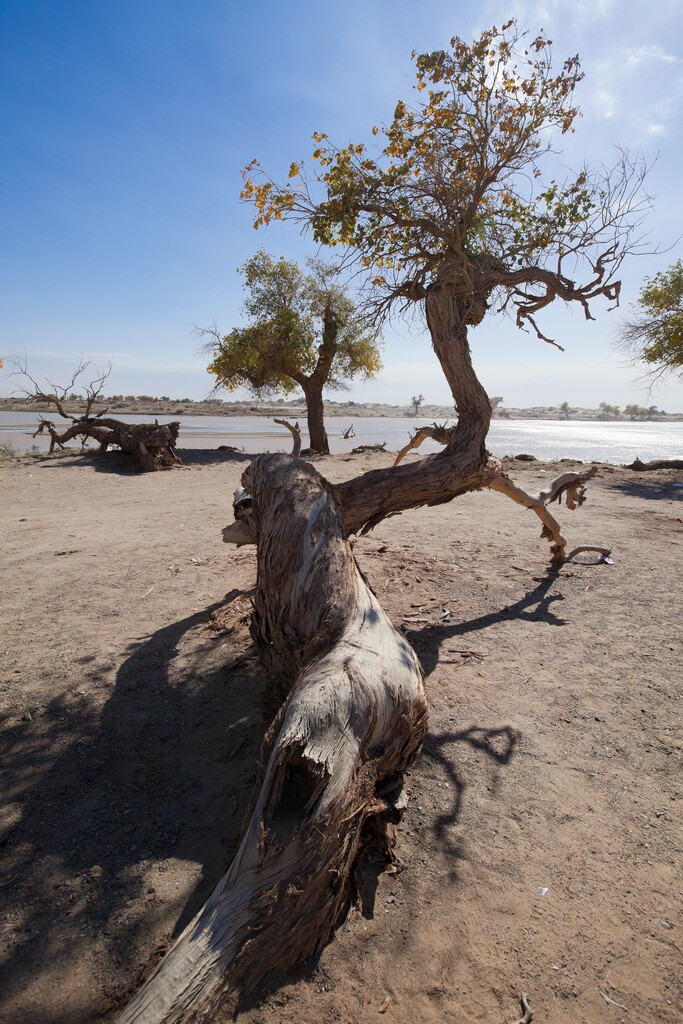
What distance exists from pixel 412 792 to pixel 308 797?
2.85 feet

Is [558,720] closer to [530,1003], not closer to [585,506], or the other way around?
[530,1003]

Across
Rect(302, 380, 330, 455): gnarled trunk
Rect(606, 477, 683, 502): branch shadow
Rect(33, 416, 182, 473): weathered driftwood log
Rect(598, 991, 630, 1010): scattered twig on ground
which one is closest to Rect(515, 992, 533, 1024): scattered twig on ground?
Rect(598, 991, 630, 1010): scattered twig on ground

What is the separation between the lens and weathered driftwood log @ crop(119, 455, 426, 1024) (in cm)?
183

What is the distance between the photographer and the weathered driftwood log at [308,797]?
1.83 m

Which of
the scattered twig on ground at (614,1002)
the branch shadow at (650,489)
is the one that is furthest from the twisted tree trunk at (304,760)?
the branch shadow at (650,489)

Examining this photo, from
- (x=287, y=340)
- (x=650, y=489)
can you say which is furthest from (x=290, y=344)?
(x=650, y=489)

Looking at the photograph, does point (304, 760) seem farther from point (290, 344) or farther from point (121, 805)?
point (290, 344)

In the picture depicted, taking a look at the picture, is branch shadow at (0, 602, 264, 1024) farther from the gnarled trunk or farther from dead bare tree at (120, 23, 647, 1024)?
the gnarled trunk

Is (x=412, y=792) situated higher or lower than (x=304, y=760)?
lower

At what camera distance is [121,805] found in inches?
113

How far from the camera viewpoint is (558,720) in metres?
3.58

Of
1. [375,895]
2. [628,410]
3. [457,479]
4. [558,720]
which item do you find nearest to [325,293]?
[457,479]

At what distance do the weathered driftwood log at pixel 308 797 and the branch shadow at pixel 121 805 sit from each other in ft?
1.40

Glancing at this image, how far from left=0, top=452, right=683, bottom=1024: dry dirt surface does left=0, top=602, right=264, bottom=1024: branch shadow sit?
0.4 inches
